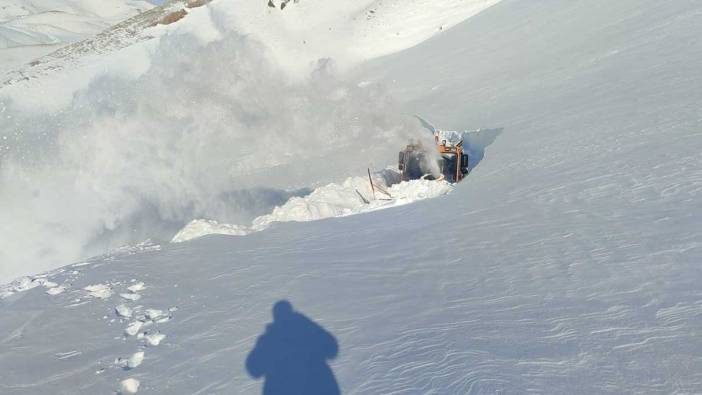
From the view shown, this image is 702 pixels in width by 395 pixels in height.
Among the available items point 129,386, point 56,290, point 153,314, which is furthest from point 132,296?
point 129,386

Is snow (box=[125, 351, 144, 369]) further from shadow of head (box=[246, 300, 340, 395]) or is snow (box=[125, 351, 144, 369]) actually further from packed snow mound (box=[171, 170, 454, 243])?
packed snow mound (box=[171, 170, 454, 243])

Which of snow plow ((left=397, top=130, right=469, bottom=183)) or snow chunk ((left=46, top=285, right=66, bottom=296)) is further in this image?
snow plow ((left=397, top=130, right=469, bottom=183))

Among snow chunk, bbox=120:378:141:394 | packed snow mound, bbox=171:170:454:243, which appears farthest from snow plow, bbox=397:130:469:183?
snow chunk, bbox=120:378:141:394

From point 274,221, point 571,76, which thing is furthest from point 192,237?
point 571,76

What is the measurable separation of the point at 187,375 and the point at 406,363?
68.8 inches

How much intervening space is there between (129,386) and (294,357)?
4.26 feet

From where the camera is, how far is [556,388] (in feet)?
9.74

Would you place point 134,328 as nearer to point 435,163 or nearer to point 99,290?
point 99,290

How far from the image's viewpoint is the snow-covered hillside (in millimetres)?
3457

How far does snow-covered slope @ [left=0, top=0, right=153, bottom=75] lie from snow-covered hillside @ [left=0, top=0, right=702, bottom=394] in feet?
48.6

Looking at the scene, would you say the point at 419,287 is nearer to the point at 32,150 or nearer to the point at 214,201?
the point at 214,201

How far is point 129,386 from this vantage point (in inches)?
148

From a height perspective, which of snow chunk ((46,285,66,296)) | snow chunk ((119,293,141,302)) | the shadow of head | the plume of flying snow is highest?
the plume of flying snow

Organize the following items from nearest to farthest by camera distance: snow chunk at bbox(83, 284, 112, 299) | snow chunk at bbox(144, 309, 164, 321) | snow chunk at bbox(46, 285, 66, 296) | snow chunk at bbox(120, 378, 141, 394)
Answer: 1. snow chunk at bbox(120, 378, 141, 394)
2. snow chunk at bbox(144, 309, 164, 321)
3. snow chunk at bbox(83, 284, 112, 299)
4. snow chunk at bbox(46, 285, 66, 296)
